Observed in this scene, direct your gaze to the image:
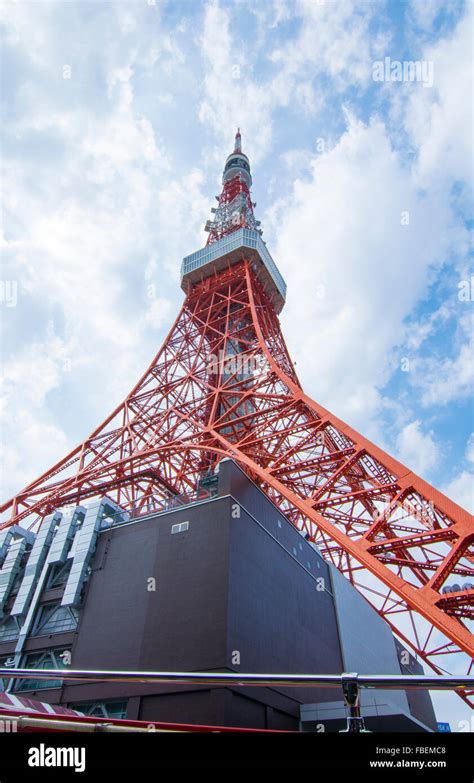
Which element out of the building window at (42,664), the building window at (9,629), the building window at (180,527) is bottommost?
the building window at (42,664)

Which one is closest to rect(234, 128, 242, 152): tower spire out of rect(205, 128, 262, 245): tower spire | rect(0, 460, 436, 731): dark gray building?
rect(205, 128, 262, 245): tower spire

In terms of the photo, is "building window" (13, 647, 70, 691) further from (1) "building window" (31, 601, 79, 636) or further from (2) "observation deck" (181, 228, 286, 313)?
(2) "observation deck" (181, 228, 286, 313)

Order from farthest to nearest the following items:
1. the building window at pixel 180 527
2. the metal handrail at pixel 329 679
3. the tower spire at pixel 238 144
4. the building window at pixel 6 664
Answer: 1. the tower spire at pixel 238 144
2. the building window at pixel 180 527
3. the building window at pixel 6 664
4. the metal handrail at pixel 329 679

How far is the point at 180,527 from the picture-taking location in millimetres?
16625

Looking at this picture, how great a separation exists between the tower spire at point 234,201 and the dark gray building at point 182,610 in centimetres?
2430

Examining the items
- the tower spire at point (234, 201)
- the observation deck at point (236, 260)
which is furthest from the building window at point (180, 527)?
the tower spire at point (234, 201)

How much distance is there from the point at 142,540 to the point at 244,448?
5.71m

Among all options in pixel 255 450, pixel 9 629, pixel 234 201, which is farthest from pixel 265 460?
pixel 234 201

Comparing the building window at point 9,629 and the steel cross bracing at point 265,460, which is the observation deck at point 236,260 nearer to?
the steel cross bracing at point 265,460

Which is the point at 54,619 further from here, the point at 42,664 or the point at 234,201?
the point at 234,201

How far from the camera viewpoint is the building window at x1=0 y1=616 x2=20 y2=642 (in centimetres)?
1750

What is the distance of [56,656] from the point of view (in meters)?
16.2

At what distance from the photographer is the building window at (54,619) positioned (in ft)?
54.4

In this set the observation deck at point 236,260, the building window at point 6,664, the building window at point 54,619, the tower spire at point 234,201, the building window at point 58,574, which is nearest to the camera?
the building window at point 6,664
